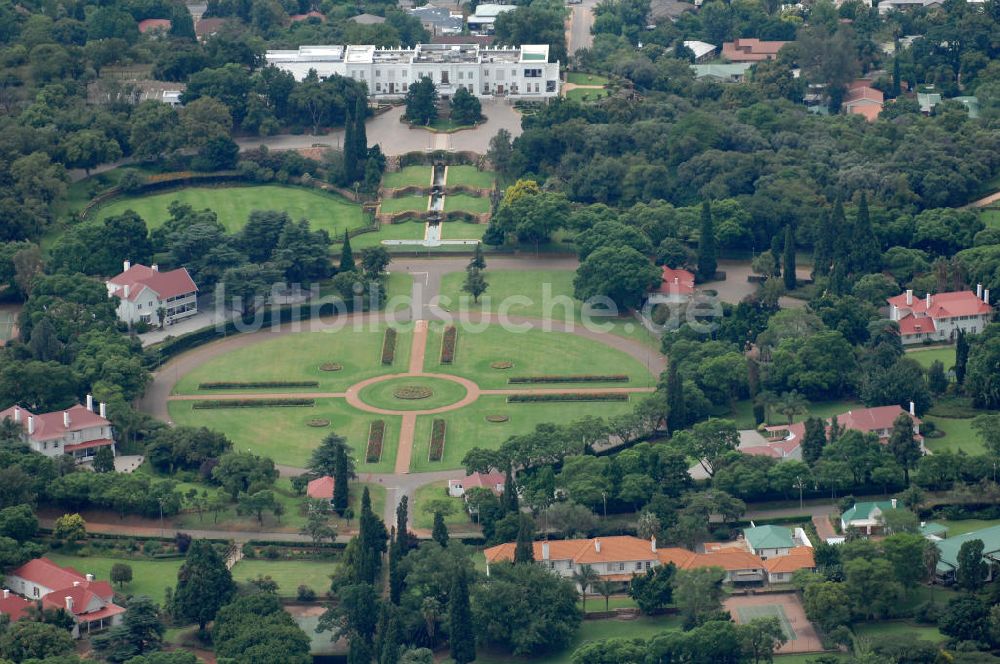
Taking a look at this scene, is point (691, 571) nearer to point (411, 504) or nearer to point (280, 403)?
point (411, 504)

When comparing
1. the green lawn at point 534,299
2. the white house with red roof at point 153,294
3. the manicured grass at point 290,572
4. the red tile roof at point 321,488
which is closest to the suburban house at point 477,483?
the red tile roof at point 321,488

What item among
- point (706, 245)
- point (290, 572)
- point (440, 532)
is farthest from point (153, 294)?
point (440, 532)

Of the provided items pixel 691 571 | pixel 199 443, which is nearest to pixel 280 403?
pixel 199 443

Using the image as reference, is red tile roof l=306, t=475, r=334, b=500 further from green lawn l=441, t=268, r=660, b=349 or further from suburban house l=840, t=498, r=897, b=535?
green lawn l=441, t=268, r=660, b=349

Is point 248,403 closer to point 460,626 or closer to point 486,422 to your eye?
point 486,422

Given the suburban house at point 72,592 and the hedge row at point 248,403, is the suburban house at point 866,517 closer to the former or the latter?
the hedge row at point 248,403

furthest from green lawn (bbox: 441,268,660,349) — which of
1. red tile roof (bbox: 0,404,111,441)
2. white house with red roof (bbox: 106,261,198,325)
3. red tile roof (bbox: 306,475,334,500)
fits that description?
red tile roof (bbox: 0,404,111,441)
